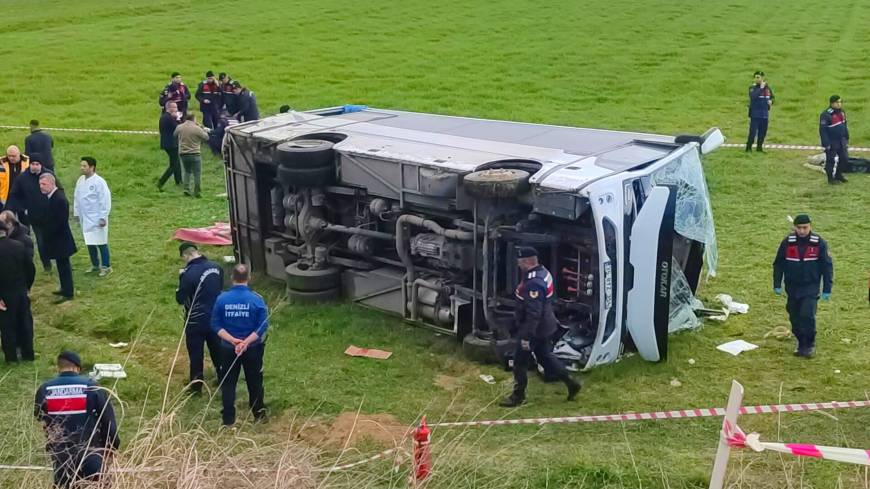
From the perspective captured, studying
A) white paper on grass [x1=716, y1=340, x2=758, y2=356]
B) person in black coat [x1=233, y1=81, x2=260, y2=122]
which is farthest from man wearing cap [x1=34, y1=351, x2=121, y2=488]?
person in black coat [x1=233, y1=81, x2=260, y2=122]

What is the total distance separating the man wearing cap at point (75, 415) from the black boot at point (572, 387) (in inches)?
160

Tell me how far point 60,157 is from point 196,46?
44.5 ft

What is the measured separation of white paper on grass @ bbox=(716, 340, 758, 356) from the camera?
399 inches

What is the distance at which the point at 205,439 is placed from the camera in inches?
241

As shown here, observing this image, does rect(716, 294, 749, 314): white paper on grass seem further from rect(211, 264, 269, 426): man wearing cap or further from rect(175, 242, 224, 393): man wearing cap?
rect(175, 242, 224, 393): man wearing cap

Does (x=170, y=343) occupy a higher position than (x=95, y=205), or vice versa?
(x=95, y=205)

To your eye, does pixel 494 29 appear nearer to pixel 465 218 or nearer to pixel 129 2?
pixel 129 2

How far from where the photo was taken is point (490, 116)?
23656 millimetres

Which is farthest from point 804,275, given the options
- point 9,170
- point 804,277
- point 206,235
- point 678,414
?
point 9,170

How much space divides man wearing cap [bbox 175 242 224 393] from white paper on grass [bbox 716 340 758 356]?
508 cm

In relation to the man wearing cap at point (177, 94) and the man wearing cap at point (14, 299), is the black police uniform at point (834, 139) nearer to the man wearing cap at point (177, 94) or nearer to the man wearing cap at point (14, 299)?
the man wearing cap at point (177, 94)

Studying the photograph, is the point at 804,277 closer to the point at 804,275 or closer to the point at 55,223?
the point at 804,275

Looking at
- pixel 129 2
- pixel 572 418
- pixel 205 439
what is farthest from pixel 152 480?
pixel 129 2

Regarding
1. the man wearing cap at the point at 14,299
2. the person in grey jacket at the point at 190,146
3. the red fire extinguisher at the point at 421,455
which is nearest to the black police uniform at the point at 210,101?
the person in grey jacket at the point at 190,146
